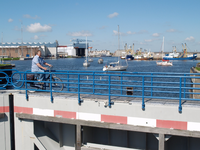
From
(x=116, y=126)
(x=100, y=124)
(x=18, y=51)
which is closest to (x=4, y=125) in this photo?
(x=100, y=124)

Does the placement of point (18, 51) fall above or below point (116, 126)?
above

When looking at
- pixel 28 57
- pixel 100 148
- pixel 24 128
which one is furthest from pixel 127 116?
pixel 28 57

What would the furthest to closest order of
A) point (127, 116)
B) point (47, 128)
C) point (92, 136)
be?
1. point (47, 128)
2. point (92, 136)
3. point (127, 116)

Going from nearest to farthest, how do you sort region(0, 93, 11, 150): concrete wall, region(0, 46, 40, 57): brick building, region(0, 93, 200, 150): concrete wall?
1. region(0, 93, 200, 150): concrete wall
2. region(0, 93, 11, 150): concrete wall
3. region(0, 46, 40, 57): brick building

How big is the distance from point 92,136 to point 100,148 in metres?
0.59

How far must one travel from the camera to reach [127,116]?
6.29 m

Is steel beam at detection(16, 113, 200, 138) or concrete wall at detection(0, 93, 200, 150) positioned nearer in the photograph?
steel beam at detection(16, 113, 200, 138)

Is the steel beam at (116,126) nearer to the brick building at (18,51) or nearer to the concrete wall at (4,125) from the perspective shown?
the concrete wall at (4,125)

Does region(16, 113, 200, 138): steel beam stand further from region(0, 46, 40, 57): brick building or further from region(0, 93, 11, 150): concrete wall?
region(0, 46, 40, 57): brick building

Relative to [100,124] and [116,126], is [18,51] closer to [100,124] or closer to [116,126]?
[100,124]

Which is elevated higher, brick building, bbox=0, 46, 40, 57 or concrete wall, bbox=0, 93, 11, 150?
brick building, bbox=0, 46, 40, 57

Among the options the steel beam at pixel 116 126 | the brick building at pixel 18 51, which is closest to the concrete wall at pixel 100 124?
the steel beam at pixel 116 126

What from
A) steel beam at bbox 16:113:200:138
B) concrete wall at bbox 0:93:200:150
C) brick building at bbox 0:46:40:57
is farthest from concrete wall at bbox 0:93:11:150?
brick building at bbox 0:46:40:57

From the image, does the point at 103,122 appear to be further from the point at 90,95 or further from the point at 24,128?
the point at 24,128
